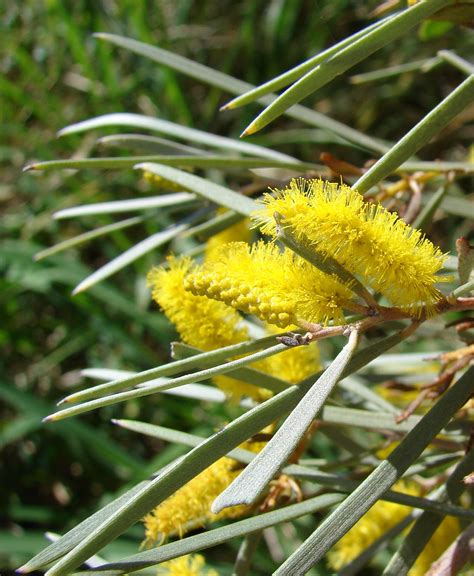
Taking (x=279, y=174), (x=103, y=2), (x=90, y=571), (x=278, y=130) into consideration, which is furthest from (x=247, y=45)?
(x=90, y=571)

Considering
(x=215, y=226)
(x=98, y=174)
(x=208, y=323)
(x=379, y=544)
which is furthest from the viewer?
(x=98, y=174)

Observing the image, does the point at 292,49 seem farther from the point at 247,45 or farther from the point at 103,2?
the point at 103,2

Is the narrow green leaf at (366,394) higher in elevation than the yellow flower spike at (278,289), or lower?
lower

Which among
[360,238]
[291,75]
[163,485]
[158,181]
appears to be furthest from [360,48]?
[163,485]

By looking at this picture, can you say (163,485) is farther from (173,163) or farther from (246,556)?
(173,163)

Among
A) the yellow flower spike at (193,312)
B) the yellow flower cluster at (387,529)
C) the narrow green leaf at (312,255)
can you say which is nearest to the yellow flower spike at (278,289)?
the narrow green leaf at (312,255)

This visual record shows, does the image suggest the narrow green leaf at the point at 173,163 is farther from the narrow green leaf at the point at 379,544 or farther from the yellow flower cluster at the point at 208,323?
the narrow green leaf at the point at 379,544
